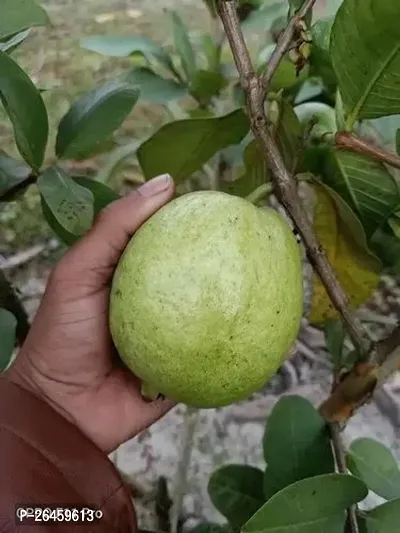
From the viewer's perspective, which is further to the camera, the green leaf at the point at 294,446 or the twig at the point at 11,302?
the twig at the point at 11,302

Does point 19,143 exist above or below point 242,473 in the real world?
above

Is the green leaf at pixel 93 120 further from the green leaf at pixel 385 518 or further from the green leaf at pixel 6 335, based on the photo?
the green leaf at pixel 385 518

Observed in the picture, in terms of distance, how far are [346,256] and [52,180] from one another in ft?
0.98

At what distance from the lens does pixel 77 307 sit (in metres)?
0.87

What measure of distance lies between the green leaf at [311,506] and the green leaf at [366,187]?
0.80ft

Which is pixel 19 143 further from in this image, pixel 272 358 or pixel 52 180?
pixel 272 358

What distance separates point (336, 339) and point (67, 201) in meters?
0.42

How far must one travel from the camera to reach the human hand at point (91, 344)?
2.59 ft

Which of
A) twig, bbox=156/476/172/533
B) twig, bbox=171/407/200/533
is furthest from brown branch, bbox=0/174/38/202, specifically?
twig, bbox=156/476/172/533

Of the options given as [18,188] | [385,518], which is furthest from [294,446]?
[18,188]

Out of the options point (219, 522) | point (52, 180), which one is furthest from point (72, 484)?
point (219, 522)

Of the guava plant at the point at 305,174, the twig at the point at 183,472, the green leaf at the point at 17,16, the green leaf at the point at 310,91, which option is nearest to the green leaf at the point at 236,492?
the guava plant at the point at 305,174

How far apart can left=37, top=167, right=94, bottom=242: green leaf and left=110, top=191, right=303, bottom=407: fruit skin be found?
0.05 m

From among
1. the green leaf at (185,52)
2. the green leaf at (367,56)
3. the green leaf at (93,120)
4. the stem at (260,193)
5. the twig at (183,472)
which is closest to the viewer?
the green leaf at (367,56)
